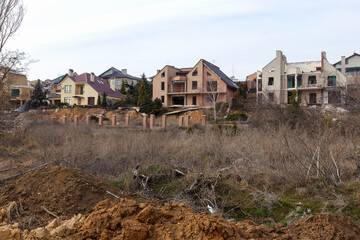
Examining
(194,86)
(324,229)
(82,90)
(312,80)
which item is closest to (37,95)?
(82,90)

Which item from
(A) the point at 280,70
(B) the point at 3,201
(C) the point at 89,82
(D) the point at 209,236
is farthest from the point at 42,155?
(C) the point at 89,82

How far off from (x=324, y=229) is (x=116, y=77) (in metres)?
54.0

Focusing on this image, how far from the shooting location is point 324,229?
3.15 metres

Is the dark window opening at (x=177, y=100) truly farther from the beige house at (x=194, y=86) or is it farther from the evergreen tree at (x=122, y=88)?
the evergreen tree at (x=122, y=88)

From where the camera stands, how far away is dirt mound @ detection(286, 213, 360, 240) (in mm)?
3062

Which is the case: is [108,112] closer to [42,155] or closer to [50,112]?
[50,112]

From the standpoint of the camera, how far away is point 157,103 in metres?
34.3

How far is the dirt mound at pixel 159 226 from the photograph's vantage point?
2.76 m

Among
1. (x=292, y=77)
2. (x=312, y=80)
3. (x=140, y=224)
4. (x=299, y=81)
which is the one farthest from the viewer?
(x=292, y=77)

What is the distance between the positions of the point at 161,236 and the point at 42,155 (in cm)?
874

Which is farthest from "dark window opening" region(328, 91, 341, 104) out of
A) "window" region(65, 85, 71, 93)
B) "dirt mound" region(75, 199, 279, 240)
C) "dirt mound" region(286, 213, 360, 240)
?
"window" region(65, 85, 71, 93)

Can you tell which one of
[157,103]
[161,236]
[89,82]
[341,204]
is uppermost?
[89,82]

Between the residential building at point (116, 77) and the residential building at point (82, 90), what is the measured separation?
7500 mm

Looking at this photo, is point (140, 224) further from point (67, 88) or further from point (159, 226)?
point (67, 88)
